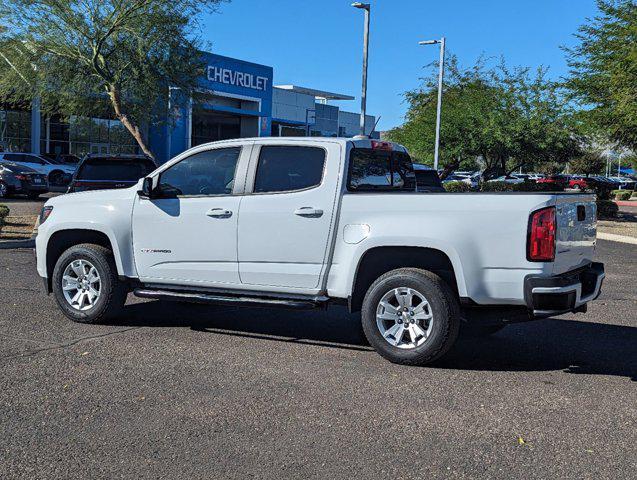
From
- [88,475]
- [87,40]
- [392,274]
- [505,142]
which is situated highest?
[87,40]

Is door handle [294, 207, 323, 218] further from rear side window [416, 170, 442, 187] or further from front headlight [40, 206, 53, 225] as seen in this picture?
rear side window [416, 170, 442, 187]

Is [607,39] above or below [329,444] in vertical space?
above

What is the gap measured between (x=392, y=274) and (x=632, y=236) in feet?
55.5

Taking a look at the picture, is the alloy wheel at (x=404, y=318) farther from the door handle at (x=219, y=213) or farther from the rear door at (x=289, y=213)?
the door handle at (x=219, y=213)

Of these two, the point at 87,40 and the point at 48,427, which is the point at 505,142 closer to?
the point at 87,40

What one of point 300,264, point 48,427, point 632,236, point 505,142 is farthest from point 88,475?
point 505,142

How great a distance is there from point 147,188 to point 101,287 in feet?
3.83

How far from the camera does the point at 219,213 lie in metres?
7.21

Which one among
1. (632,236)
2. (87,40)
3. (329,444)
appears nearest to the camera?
(329,444)

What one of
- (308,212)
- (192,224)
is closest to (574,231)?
(308,212)

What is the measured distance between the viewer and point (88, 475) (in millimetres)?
4070

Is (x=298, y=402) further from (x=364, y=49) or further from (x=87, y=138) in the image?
(x=87, y=138)

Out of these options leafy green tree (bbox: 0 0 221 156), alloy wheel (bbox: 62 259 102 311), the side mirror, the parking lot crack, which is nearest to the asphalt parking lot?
the parking lot crack

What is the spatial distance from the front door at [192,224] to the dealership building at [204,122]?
32.0m
